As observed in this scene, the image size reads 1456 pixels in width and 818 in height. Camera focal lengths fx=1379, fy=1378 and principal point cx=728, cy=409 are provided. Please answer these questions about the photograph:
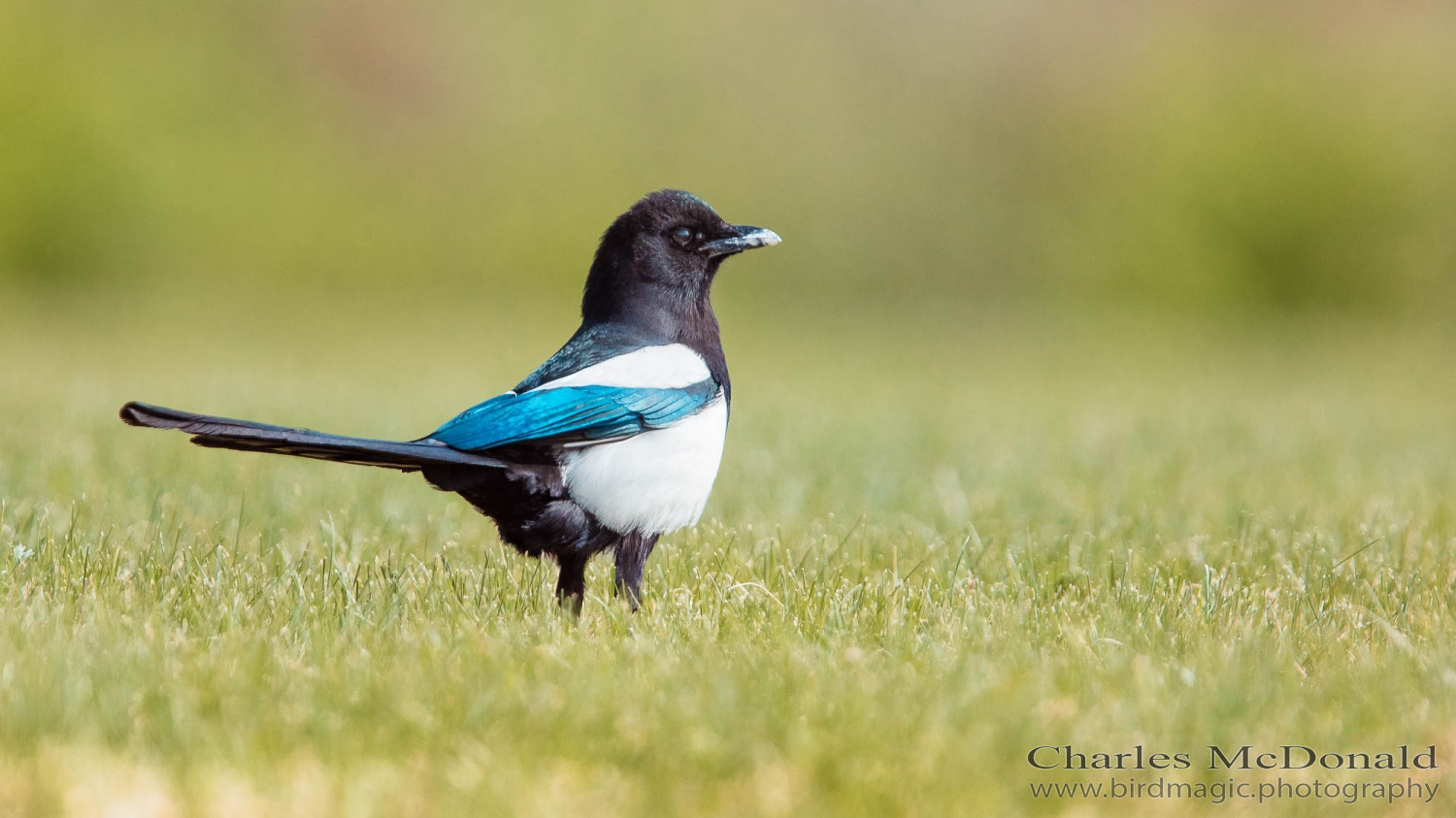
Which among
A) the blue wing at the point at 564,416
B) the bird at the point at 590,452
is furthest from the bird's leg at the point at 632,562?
the blue wing at the point at 564,416

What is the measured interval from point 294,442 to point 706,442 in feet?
3.91

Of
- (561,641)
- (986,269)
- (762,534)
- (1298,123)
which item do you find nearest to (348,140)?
(986,269)

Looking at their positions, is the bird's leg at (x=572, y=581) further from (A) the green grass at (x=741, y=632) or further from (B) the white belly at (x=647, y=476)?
(B) the white belly at (x=647, y=476)

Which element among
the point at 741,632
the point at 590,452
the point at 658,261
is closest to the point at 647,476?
the point at 590,452

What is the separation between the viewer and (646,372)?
13.0 ft

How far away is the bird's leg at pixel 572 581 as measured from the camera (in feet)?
13.0

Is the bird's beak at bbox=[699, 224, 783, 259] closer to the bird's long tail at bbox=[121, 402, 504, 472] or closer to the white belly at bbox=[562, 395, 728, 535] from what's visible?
the white belly at bbox=[562, 395, 728, 535]

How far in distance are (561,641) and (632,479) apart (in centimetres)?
63

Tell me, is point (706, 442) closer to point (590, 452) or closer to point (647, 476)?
point (647, 476)

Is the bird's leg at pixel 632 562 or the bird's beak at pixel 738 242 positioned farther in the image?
the bird's beak at pixel 738 242

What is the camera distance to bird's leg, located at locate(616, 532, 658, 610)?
394 centimetres

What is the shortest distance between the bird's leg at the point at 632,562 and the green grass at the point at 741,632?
0.14 metres

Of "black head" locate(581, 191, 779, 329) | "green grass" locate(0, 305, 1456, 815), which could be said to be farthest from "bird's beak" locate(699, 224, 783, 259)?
"green grass" locate(0, 305, 1456, 815)

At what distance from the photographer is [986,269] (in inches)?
912
